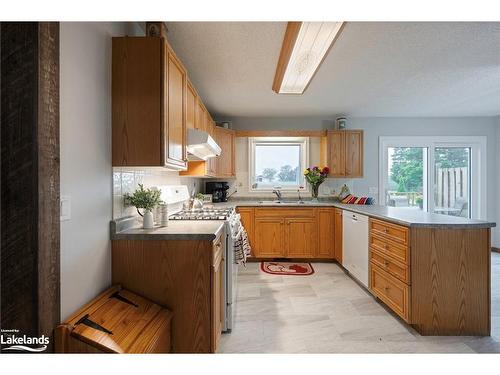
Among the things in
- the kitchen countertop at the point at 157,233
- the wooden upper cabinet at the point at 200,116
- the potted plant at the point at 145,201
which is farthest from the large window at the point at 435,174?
the potted plant at the point at 145,201

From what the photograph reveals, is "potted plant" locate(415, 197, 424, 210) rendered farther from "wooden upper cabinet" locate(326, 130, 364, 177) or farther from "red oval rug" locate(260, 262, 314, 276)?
"red oval rug" locate(260, 262, 314, 276)

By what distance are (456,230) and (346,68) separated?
1.78m

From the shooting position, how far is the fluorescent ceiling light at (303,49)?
1.75 metres

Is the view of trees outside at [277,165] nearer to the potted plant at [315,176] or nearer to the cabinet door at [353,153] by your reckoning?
the potted plant at [315,176]

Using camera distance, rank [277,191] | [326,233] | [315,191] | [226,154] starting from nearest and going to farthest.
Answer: [326,233] → [226,154] → [315,191] → [277,191]

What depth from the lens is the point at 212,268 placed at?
1.60 m

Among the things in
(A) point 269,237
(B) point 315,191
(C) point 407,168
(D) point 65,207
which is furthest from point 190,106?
(C) point 407,168

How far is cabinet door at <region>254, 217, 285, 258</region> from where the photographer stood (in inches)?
158

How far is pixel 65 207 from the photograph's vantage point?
1219 millimetres

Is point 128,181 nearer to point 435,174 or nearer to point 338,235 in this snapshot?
point 338,235

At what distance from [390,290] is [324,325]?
2.23 ft

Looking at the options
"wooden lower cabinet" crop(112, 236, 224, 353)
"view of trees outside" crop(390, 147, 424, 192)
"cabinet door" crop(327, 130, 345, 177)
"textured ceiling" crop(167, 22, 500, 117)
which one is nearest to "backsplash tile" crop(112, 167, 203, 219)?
"wooden lower cabinet" crop(112, 236, 224, 353)

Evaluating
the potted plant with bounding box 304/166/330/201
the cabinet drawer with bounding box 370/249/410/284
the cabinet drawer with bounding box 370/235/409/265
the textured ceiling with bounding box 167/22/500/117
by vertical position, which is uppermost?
the textured ceiling with bounding box 167/22/500/117

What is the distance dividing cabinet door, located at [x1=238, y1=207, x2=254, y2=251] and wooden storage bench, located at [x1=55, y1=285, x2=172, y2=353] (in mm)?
2477
